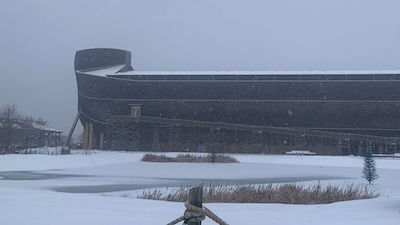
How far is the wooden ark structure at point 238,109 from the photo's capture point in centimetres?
7238

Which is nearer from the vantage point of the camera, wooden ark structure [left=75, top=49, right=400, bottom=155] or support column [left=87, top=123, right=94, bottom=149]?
wooden ark structure [left=75, top=49, right=400, bottom=155]

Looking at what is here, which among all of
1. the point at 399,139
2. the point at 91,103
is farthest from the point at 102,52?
the point at 399,139

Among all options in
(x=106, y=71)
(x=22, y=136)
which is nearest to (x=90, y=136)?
(x=106, y=71)

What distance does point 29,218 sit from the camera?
6969 mm

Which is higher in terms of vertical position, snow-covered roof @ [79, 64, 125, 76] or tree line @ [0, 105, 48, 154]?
snow-covered roof @ [79, 64, 125, 76]

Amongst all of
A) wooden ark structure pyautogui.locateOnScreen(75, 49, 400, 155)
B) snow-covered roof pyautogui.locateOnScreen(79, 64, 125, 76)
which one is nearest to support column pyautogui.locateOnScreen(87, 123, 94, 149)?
wooden ark structure pyautogui.locateOnScreen(75, 49, 400, 155)

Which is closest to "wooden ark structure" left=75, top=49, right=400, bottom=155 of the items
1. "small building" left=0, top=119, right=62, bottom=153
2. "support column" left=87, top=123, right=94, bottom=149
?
"support column" left=87, top=123, right=94, bottom=149

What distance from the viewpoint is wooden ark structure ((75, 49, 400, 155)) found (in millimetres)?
72375

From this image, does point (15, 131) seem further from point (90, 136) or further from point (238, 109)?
point (238, 109)

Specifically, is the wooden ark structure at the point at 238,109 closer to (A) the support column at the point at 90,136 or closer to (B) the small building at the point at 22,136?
(A) the support column at the point at 90,136

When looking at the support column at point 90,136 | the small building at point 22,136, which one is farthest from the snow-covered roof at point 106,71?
the small building at point 22,136

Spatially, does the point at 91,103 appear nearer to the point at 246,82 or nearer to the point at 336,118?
the point at 246,82

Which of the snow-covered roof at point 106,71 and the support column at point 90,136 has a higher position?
the snow-covered roof at point 106,71

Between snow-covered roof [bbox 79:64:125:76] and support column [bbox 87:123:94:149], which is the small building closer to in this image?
support column [bbox 87:123:94:149]
